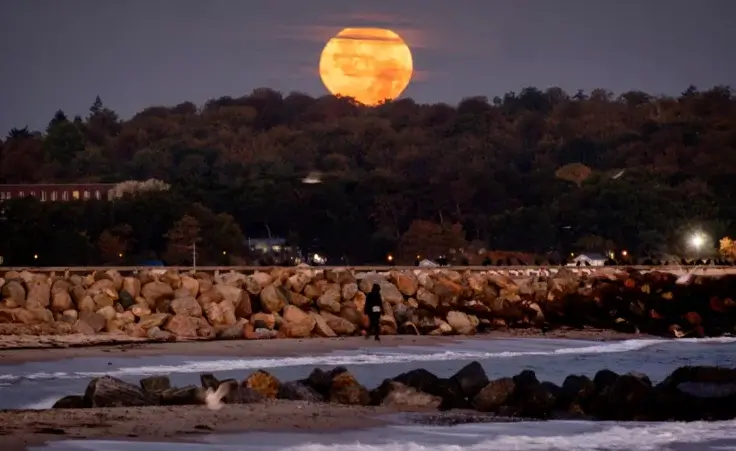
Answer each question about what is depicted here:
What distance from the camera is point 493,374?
24.5 meters

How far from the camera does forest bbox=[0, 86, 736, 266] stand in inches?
2859

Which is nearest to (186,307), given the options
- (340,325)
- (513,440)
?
(340,325)

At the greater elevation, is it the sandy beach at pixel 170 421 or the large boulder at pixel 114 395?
the large boulder at pixel 114 395

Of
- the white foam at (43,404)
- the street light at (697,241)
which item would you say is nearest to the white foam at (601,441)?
the white foam at (43,404)

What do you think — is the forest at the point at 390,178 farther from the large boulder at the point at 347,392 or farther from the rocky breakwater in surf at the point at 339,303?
the large boulder at the point at 347,392

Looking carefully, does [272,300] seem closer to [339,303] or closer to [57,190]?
[339,303]

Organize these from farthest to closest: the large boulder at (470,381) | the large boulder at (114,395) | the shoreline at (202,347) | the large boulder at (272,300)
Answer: the large boulder at (272,300) → the shoreline at (202,347) → the large boulder at (470,381) → the large boulder at (114,395)

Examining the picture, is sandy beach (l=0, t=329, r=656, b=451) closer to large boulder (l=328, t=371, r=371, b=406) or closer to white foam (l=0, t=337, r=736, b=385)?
large boulder (l=328, t=371, r=371, b=406)

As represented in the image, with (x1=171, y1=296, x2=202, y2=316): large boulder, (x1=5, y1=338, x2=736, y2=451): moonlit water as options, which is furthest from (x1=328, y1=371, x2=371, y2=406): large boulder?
(x1=171, y1=296, x2=202, y2=316): large boulder

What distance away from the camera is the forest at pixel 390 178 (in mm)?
72625

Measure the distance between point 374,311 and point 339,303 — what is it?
6.41 ft

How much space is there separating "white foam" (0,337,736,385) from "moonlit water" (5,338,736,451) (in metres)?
0.02

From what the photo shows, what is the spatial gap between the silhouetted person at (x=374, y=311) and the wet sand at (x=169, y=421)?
43.9 feet

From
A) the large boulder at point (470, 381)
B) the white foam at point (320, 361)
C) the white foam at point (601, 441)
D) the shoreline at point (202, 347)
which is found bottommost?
the white foam at point (601, 441)
